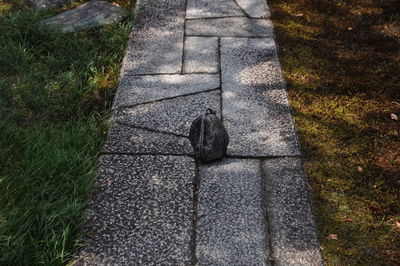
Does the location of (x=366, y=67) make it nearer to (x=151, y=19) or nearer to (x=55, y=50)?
(x=151, y=19)

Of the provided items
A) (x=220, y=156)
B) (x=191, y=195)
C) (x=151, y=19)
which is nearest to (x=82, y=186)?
(x=191, y=195)

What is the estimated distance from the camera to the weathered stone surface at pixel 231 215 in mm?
2473

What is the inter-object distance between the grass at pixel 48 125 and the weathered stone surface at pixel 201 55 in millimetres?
509

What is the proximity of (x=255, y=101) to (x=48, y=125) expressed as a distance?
1.32 m

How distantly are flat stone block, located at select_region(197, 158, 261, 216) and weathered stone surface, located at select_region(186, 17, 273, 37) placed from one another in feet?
5.50

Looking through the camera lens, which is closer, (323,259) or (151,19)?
(323,259)

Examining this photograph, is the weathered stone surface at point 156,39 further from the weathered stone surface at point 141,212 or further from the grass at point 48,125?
the weathered stone surface at point 141,212

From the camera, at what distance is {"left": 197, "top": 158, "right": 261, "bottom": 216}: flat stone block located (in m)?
2.74

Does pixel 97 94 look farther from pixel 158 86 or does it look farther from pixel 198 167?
pixel 198 167

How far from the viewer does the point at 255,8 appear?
4852 millimetres

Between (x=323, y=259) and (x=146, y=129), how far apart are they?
135cm

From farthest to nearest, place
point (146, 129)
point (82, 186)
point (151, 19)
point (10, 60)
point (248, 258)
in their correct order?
1. point (151, 19)
2. point (10, 60)
3. point (146, 129)
4. point (82, 186)
5. point (248, 258)

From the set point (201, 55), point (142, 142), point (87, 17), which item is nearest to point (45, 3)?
point (87, 17)

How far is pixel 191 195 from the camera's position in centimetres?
282
